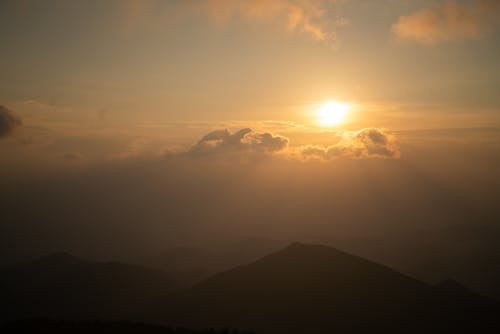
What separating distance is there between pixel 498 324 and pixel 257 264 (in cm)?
4245

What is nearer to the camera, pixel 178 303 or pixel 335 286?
pixel 335 286

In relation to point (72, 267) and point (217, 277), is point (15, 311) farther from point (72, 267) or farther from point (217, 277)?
point (217, 277)

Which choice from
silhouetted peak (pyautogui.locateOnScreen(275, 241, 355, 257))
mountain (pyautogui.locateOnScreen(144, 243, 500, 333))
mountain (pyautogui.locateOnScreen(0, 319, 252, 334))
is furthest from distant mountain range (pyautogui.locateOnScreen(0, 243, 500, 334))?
mountain (pyautogui.locateOnScreen(0, 319, 252, 334))

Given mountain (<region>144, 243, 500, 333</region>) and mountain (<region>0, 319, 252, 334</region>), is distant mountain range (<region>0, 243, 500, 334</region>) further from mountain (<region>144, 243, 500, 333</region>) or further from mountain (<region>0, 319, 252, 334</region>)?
mountain (<region>0, 319, 252, 334</region>)

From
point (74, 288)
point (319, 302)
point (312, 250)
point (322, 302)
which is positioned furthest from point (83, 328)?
point (74, 288)

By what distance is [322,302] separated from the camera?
183 feet

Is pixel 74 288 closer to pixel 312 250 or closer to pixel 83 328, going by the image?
pixel 83 328

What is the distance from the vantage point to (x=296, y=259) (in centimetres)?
6781

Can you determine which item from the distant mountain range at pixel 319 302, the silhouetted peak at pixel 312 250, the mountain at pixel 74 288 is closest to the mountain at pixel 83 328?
the distant mountain range at pixel 319 302

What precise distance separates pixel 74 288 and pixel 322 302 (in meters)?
78.8

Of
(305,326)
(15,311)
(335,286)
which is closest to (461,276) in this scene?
(335,286)

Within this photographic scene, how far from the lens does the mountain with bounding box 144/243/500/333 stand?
168 ft

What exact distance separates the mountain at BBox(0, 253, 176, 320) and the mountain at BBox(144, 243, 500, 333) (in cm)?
2758

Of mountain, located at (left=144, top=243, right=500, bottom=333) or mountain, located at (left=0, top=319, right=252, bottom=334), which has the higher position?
mountain, located at (left=0, top=319, right=252, bottom=334)
